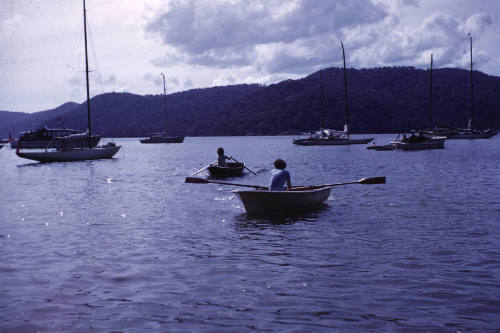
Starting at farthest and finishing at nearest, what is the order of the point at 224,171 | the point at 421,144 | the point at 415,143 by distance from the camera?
the point at 421,144 < the point at 415,143 < the point at 224,171

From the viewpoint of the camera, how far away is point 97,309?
7.28 m

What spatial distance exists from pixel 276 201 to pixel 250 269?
632cm

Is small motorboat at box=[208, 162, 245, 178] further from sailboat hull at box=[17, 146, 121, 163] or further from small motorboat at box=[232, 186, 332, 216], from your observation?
sailboat hull at box=[17, 146, 121, 163]

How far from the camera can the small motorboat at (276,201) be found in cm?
1543

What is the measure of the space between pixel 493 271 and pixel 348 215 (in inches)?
293

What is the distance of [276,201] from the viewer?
15680 millimetres

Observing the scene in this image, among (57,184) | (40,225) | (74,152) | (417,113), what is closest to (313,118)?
(417,113)

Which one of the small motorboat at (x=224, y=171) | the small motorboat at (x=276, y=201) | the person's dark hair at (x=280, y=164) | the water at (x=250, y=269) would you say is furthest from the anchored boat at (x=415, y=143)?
the person's dark hair at (x=280, y=164)

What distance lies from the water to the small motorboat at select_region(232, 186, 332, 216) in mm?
496

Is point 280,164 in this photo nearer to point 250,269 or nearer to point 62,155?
point 250,269

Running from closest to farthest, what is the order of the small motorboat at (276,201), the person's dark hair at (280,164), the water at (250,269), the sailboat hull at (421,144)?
the water at (250,269) → the small motorboat at (276,201) → the person's dark hair at (280,164) → the sailboat hull at (421,144)

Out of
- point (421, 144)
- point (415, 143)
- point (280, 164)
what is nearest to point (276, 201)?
point (280, 164)

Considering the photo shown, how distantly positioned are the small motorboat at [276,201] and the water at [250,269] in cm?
50

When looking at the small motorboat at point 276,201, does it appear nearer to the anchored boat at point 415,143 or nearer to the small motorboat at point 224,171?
the small motorboat at point 224,171
